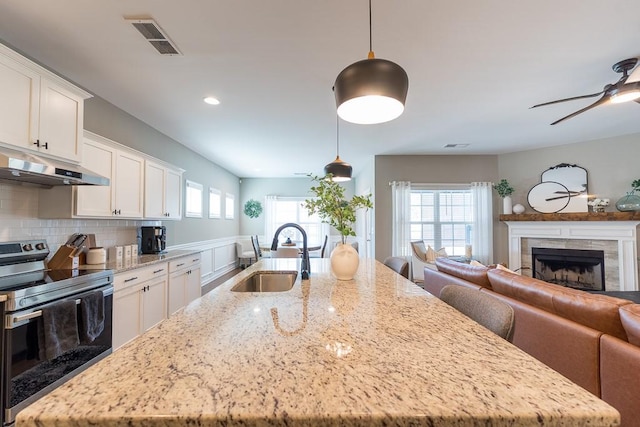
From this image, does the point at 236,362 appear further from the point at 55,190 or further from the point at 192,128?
the point at 192,128

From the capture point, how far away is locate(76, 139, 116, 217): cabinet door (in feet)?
8.13

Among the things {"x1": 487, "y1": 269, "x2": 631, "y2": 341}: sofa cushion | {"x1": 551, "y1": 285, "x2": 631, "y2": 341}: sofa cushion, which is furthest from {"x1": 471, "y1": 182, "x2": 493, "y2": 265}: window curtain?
{"x1": 551, "y1": 285, "x2": 631, "y2": 341}: sofa cushion

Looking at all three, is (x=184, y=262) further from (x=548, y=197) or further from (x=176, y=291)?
(x=548, y=197)

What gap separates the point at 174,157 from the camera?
14.8ft

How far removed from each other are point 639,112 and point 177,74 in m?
5.35

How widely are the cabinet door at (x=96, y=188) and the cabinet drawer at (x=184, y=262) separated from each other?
836mm

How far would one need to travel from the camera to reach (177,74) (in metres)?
2.55

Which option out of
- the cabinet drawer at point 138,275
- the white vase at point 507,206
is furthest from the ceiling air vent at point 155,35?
the white vase at point 507,206

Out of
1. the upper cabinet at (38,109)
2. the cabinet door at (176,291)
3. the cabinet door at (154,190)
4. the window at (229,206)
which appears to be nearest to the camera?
the upper cabinet at (38,109)

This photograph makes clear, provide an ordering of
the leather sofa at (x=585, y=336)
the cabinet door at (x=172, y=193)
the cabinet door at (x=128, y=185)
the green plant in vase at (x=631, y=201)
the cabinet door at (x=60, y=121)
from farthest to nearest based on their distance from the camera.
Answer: the green plant in vase at (x=631, y=201), the cabinet door at (x=172, y=193), the cabinet door at (x=128, y=185), the cabinet door at (x=60, y=121), the leather sofa at (x=585, y=336)

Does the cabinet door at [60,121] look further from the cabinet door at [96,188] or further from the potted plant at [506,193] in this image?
the potted plant at [506,193]

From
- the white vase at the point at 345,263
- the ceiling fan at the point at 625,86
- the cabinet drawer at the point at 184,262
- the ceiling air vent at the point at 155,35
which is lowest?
the cabinet drawer at the point at 184,262

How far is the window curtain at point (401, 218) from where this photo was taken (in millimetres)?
5461

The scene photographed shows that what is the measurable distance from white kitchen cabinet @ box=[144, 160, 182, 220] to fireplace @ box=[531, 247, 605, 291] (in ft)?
20.2
